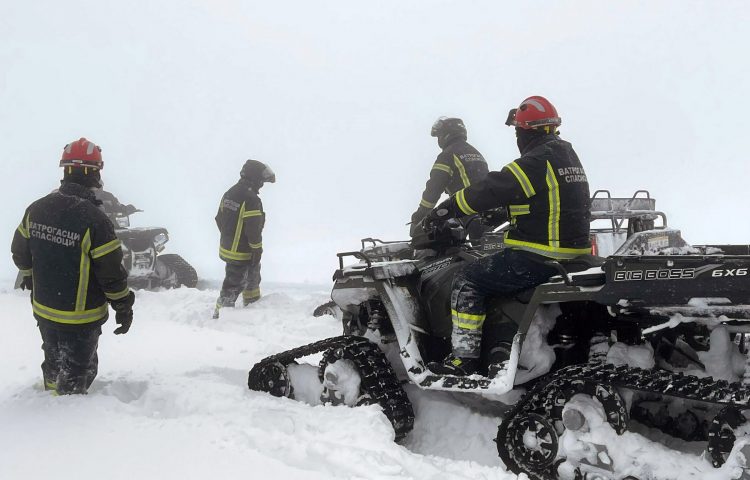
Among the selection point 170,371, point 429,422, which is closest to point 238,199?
point 170,371

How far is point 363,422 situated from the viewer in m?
3.87

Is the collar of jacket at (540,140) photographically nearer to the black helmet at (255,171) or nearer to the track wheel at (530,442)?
the track wheel at (530,442)

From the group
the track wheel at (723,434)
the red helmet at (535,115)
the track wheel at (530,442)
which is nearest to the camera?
the track wheel at (723,434)

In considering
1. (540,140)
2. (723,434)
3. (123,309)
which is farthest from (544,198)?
(123,309)

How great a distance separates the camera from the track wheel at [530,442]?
3332 millimetres

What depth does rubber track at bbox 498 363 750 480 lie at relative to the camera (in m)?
2.94

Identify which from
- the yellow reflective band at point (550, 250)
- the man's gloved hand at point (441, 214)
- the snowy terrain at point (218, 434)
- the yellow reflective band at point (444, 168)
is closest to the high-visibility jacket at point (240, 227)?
the yellow reflective band at point (444, 168)

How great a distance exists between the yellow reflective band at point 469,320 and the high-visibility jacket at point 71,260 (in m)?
2.44

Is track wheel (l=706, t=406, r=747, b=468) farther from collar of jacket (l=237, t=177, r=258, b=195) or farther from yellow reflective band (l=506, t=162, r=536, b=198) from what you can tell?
collar of jacket (l=237, t=177, r=258, b=195)

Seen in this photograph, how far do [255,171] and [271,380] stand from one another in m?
5.83

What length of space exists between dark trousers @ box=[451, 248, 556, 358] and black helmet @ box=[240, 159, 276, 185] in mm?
6611

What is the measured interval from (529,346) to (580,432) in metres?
0.69

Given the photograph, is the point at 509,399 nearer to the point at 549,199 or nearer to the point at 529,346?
the point at 529,346

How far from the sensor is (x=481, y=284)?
3.91 metres
